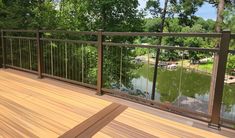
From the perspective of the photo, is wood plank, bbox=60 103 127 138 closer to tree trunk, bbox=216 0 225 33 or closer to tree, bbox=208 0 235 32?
tree trunk, bbox=216 0 225 33

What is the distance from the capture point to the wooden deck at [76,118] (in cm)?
208

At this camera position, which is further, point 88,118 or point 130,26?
point 130,26

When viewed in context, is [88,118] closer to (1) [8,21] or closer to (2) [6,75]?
(2) [6,75]

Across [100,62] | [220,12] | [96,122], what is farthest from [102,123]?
[220,12]

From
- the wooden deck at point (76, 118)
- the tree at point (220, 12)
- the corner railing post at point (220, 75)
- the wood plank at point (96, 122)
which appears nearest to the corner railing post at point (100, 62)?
the wooden deck at point (76, 118)

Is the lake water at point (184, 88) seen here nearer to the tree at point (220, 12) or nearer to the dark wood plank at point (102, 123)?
the dark wood plank at point (102, 123)

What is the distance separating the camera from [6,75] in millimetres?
4445

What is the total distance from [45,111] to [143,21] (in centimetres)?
1082

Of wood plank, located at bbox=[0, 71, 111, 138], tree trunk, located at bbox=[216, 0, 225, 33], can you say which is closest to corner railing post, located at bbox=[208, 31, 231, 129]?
wood plank, located at bbox=[0, 71, 111, 138]

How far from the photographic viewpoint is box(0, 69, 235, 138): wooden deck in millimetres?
2080

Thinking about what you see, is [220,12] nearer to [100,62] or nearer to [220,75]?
[100,62]

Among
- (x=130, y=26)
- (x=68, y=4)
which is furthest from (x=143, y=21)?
(x=68, y=4)

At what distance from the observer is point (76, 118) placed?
7.84 ft

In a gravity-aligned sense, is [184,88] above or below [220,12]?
below
